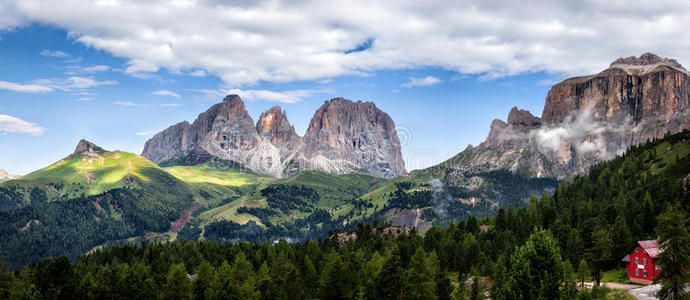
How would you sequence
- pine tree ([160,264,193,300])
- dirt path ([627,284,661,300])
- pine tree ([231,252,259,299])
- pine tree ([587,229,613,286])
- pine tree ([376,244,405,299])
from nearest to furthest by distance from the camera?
1. dirt path ([627,284,661,300])
2. pine tree ([376,244,405,299])
3. pine tree ([587,229,613,286])
4. pine tree ([231,252,259,299])
5. pine tree ([160,264,193,300])

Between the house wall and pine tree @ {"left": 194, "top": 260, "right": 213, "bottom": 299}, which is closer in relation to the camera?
the house wall

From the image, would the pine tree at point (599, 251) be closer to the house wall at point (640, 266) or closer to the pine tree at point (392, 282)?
the house wall at point (640, 266)

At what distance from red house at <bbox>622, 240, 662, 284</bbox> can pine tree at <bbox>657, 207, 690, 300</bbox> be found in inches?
1320

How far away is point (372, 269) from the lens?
403ft

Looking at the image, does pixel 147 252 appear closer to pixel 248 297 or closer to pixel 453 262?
pixel 248 297

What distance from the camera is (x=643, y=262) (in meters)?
103

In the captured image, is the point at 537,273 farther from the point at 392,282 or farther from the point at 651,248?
A: the point at 651,248

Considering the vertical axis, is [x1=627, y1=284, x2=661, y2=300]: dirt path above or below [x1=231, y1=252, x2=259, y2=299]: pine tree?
above

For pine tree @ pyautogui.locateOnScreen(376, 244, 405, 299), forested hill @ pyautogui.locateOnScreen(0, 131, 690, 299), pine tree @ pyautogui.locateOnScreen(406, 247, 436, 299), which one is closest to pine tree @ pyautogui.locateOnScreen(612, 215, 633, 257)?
forested hill @ pyautogui.locateOnScreen(0, 131, 690, 299)

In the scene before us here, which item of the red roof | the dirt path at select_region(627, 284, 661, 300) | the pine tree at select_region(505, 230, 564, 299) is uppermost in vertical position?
the pine tree at select_region(505, 230, 564, 299)

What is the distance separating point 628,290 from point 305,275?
84.2 meters

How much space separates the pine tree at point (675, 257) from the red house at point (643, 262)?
33533 millimetres

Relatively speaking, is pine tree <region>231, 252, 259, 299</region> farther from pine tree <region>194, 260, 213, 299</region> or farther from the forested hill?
pine tree <region>194, 260, 213, 299</region>

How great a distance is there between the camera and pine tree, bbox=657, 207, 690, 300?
69188mm
